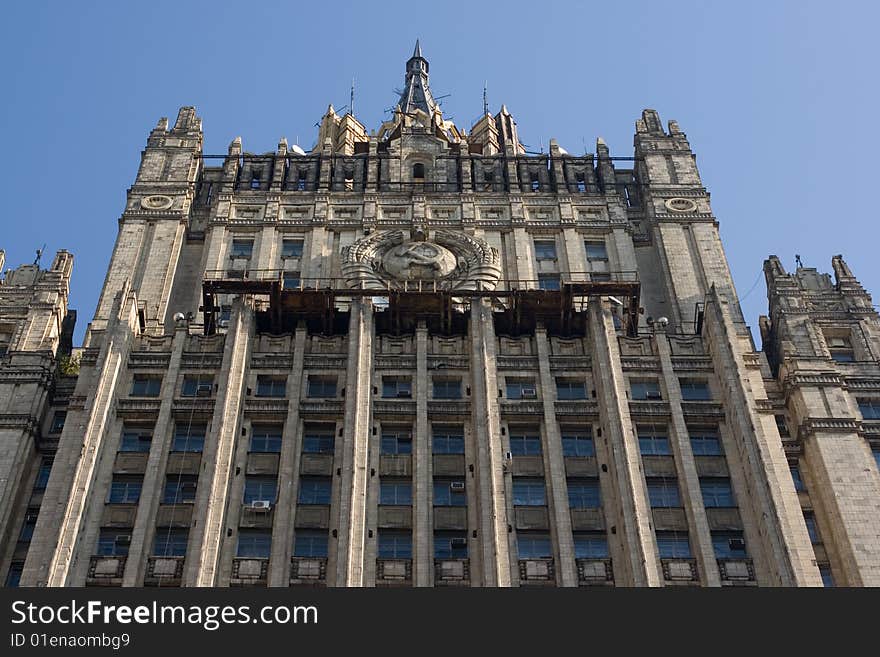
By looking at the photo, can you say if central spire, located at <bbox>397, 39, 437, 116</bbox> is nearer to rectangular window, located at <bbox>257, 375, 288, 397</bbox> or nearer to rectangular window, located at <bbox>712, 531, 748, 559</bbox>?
rectangular window, located at <bbox>257, 375, 288, 397</bbox>

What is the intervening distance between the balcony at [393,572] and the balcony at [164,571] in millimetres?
6862

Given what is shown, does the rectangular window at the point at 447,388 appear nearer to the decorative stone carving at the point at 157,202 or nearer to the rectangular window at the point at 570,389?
the rectangular window at the point at 570,389

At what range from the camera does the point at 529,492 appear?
49.0 metres

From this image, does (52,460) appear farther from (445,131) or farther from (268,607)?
(445,131)

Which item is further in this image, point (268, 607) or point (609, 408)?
point (609, 408)

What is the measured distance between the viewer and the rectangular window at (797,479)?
51.2m

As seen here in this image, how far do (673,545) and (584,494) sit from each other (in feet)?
12.6

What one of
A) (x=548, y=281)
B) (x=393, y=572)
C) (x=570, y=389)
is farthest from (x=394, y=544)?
(x=548, y=281)

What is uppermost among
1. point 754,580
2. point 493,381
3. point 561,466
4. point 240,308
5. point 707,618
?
point 240,308

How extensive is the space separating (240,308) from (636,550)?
20.0 meters

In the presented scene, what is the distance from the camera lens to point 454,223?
6469 cm

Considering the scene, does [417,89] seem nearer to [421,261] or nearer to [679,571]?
[421,261]

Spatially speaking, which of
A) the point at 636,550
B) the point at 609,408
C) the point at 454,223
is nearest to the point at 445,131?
the point at 454,223

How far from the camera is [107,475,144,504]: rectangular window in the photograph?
158 ft
